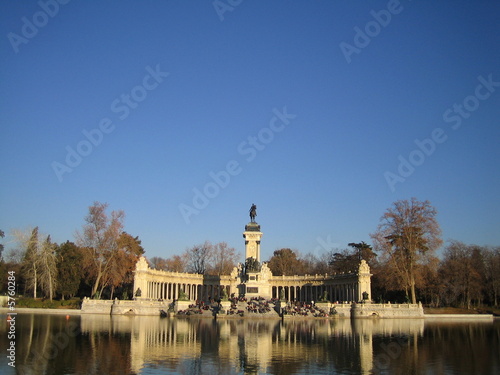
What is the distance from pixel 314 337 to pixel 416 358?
34.8 ft

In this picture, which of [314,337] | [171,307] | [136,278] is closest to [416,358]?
[314,337]

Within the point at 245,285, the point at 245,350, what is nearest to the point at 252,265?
the point at 245,285

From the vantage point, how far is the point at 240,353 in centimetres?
2439

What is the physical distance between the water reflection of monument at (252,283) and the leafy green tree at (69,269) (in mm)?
9767

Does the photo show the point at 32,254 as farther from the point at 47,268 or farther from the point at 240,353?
the point at 240,353

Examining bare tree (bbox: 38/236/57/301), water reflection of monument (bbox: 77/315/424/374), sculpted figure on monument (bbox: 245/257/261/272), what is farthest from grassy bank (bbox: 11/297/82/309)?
water reflection of monument (bbox: 77/315/424/374)

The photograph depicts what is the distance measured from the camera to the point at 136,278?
67.1m

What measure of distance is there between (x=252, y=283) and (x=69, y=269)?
28.9 meters

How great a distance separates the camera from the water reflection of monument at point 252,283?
68188 mm

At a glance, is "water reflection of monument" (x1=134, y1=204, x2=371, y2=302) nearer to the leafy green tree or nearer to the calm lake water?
the leafy green tree

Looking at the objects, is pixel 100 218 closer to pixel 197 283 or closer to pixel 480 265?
pixel 197 283

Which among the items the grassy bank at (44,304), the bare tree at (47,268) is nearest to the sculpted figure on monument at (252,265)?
the grassy bank at (44,304)

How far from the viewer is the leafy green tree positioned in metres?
68.4

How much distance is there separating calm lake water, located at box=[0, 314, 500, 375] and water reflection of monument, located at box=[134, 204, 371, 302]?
108ft
